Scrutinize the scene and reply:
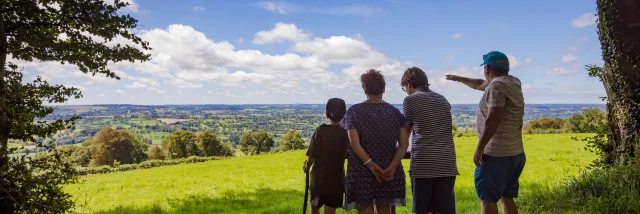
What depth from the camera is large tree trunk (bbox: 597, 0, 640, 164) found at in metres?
7.00

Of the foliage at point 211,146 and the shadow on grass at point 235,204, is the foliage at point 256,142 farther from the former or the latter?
the shadow on grass at point 235,204

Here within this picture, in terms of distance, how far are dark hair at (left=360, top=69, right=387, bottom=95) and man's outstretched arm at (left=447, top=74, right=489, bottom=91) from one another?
1.72m

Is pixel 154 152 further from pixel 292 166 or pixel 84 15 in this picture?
pixel 84 15

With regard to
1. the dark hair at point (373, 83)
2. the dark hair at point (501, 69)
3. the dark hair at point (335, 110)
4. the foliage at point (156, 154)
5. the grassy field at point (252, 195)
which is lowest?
the foliage at point (156, 154)

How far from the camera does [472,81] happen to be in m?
5.37

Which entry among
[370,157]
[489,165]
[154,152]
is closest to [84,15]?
[370,157]

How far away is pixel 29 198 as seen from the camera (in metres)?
5.59

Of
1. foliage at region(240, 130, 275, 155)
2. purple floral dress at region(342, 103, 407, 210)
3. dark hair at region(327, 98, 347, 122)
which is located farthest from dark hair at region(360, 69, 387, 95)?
foliage at region(240, 130, 275, 155)

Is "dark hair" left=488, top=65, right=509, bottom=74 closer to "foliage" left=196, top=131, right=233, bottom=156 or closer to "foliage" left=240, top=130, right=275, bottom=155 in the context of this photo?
"foliage" left=240, top=130, right=275, bottom=155

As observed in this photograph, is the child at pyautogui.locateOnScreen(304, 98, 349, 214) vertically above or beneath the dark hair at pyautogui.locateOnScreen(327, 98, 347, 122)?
beneath

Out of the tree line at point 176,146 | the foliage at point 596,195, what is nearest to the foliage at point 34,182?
the foliage at point 596,195

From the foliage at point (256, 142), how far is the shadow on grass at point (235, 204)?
6156 centimetres

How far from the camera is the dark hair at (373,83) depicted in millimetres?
4184

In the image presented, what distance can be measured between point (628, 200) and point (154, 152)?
79942 millimetres
